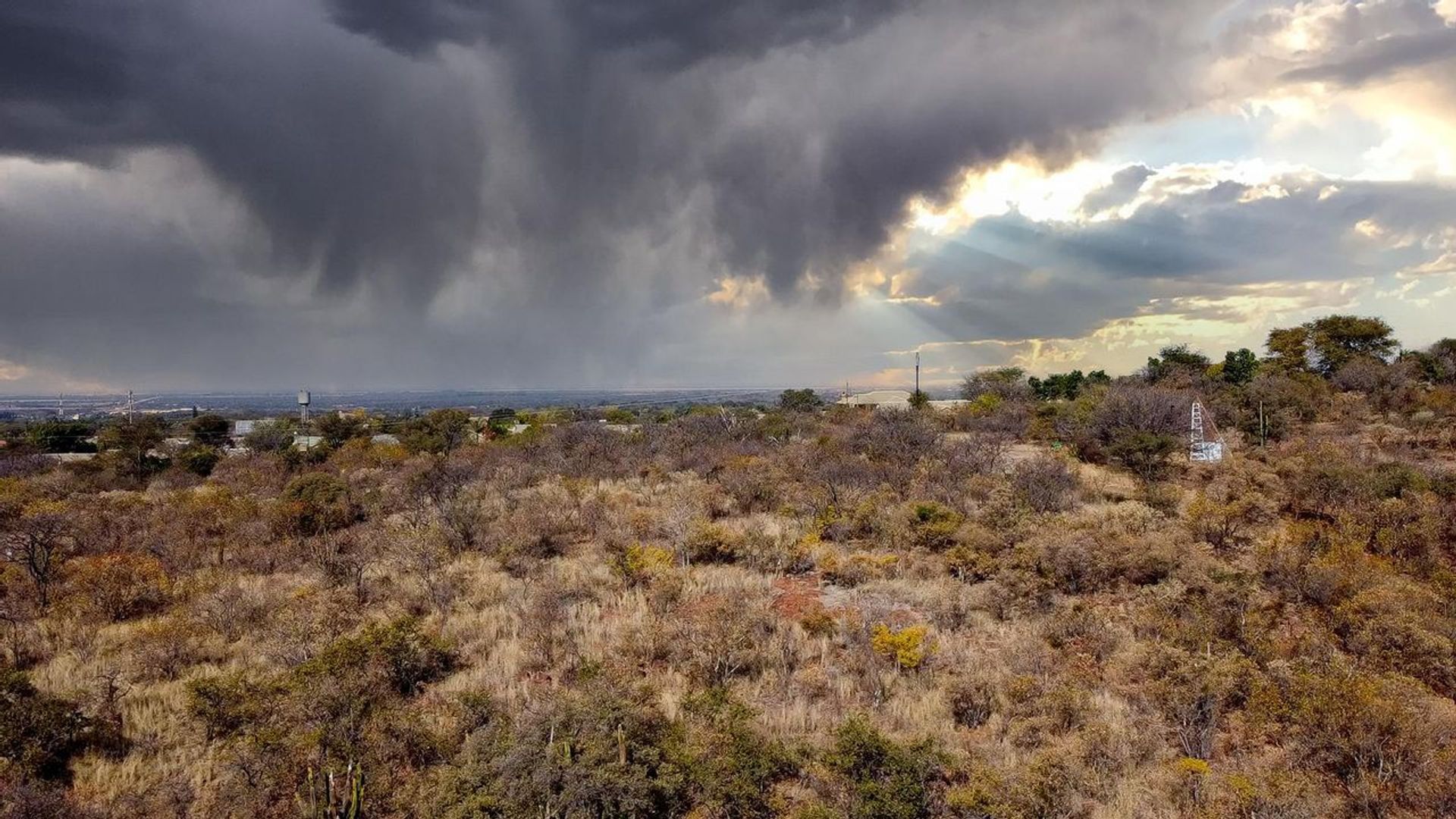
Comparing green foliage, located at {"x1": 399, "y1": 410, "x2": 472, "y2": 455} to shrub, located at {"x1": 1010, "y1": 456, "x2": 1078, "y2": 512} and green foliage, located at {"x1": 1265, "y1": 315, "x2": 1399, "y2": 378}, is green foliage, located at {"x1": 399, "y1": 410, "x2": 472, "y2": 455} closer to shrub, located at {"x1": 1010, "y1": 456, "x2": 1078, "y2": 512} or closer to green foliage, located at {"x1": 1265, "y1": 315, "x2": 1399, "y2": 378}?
shrub, located at {"x1": 1010, "y1": 456, "x2": 1078, "y2": 512}

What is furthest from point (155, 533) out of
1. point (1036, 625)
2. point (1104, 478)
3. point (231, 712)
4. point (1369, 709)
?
point (1104, 478)

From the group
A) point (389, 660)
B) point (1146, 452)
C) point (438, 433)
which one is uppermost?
point (1146, 452)

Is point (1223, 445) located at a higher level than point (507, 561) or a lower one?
higher

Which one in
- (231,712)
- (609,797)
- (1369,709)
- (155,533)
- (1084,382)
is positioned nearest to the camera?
(609,797)

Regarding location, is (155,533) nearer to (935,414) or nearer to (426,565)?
(426,565)

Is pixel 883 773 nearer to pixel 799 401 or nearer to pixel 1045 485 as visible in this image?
pixel 1045 485

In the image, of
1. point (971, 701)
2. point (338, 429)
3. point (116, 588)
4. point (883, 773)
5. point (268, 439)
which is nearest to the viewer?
point (883, 773)

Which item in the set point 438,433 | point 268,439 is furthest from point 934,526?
point 268,439
